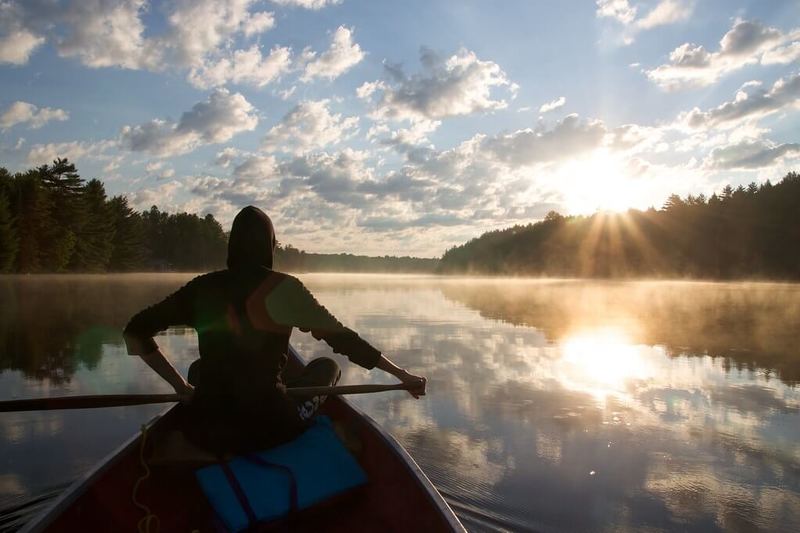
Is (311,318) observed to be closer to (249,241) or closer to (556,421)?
(249,241)

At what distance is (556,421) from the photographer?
663cm

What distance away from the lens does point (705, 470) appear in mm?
5090

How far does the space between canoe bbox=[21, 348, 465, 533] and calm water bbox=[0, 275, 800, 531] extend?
0.98 m

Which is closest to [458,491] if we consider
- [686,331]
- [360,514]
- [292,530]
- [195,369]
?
[360,514]

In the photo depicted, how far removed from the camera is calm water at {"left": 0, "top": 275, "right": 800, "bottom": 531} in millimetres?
4395

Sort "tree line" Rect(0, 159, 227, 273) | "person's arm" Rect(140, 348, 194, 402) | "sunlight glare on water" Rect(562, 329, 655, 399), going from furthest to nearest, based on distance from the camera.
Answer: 1. "tree line" Rect(0, 159, 227, 273)
2. "sunlight glare on water" Rect(562, 329, 655, 399)
3. "person's arm" Rect(140, 348, 194, 402)

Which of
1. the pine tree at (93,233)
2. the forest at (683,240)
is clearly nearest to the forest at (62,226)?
the pine tree at (93,233)

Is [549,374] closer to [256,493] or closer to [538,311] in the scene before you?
[256,493]

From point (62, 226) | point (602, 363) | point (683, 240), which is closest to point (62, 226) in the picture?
point (62, 226)

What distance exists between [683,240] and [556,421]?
90195mm

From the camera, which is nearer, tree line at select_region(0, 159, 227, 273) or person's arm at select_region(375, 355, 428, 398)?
person's arm at select_region(375, 355, 428, 398)

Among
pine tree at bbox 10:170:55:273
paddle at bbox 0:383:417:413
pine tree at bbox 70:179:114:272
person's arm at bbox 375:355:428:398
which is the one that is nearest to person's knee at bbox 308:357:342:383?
paddle at bbox 0:383:417:413

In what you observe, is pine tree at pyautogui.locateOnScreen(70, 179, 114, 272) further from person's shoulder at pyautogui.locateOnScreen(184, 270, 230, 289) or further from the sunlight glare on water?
person's shoulder at pyautogui.locateOnScreen(184, 270, 230, 289)

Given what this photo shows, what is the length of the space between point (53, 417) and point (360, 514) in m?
5.17
